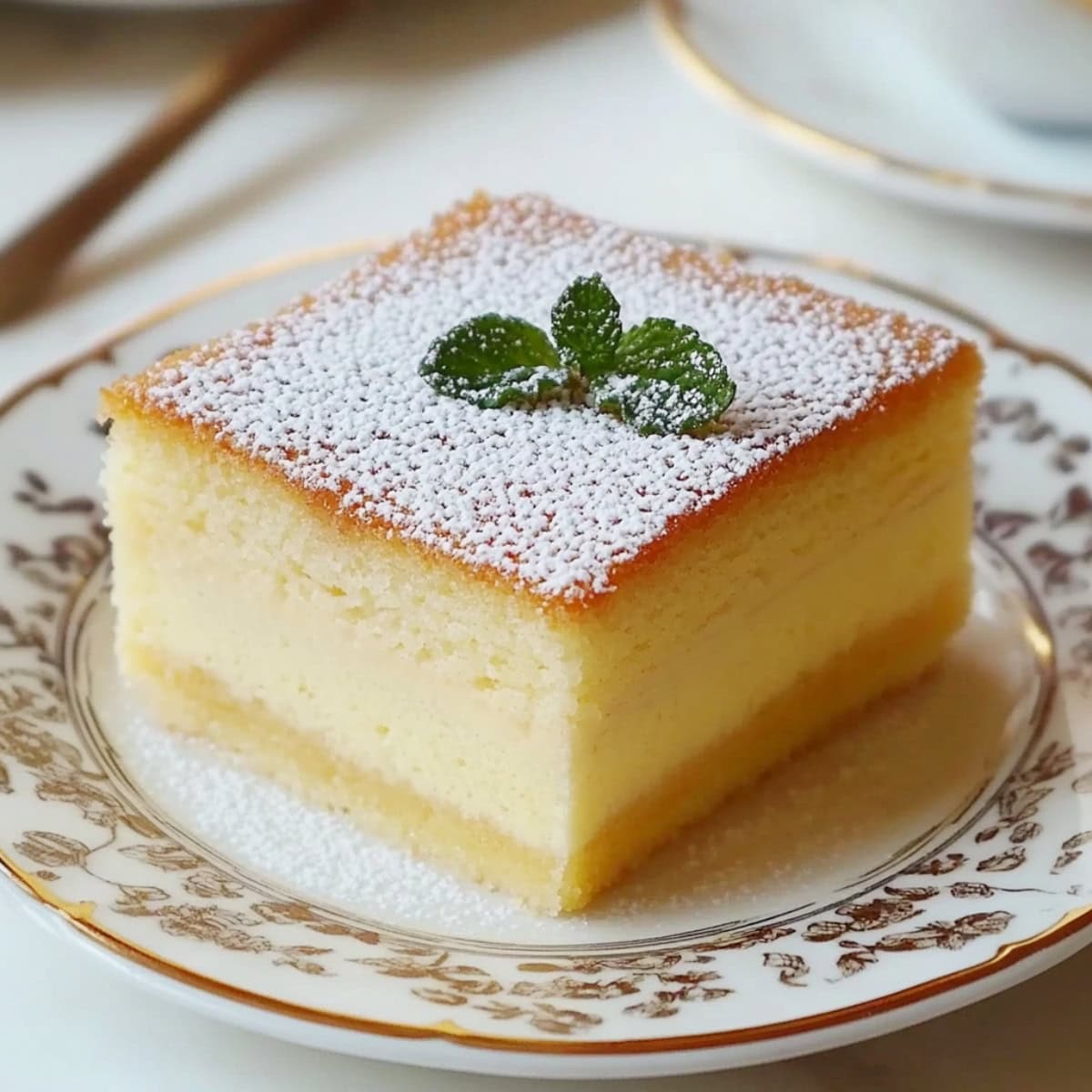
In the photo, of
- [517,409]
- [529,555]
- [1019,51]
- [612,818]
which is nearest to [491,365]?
[517,409]

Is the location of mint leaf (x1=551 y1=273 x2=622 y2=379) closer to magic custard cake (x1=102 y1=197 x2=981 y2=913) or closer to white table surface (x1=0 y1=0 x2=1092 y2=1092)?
magic custard cake (x1=102 y1=197 x2=981 y2=913)

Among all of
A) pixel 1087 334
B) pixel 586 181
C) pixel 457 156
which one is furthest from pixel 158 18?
pixel 1087 334

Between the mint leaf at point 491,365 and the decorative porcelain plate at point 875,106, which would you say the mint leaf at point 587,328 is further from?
the decorative porcelain plate at point 875,106

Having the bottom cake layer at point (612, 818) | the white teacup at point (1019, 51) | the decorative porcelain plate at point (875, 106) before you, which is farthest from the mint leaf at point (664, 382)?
the white teacup at point (1019, 51)

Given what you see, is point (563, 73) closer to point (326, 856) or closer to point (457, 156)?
point (457, 156)

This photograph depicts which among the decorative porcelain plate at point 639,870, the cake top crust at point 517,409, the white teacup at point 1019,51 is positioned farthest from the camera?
the white teacup at point 1019,51

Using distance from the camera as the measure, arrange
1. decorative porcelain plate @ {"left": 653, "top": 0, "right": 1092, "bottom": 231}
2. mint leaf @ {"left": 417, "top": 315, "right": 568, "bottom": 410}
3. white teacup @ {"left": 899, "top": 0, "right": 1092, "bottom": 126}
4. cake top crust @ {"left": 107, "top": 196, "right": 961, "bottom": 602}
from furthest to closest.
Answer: white teacup @ {"left": 899, "top": 0, "right": 1092, "bottom": 126} < decorative porcelain plate @ {"left": 653, "top": 0, "right": 1092, "bottom": 231} < mint leaf @ {"left": 417, "top": 315, "right": 568, "bottom": 410} < cake top crust @ {"left": 107, "top": 196, "right": 961, "bottom": 602}

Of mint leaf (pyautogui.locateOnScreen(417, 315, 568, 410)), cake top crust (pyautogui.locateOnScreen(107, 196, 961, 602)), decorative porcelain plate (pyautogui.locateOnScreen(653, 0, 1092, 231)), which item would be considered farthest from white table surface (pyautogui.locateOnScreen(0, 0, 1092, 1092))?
mint leaf (pyautogui.locateOnScreen(417, 315, 568, 410))
